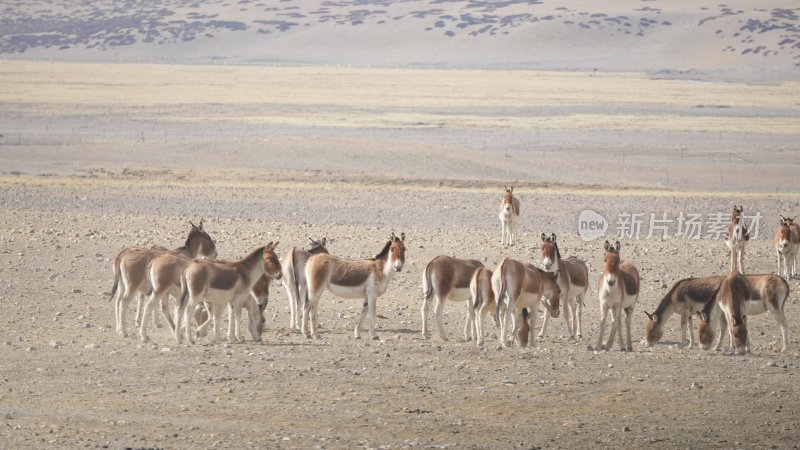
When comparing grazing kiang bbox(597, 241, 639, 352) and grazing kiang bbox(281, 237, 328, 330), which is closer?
grazing kiang bbox(597, 241, 639, 352)

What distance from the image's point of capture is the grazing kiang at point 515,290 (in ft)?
52.1

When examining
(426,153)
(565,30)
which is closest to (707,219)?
(426,153)

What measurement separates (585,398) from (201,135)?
4270 cm

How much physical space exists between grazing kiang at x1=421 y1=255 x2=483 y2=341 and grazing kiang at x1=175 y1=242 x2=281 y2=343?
6.57 feet


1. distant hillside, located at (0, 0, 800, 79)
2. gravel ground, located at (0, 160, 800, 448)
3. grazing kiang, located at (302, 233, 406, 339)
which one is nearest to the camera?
gravel ground, located at (0, 160, 800, 448)

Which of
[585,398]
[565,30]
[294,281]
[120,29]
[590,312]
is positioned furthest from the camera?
[120,29]

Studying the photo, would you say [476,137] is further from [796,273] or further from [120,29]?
[120,29]

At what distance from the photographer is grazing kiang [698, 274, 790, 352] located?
16.3m

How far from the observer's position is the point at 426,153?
143ft

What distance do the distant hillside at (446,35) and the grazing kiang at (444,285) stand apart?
10112cm

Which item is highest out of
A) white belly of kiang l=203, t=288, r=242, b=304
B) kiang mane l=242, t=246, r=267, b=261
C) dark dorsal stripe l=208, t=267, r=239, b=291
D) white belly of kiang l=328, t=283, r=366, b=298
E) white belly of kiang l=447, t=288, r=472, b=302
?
kiang mane l=242, t=246, r=267, b=261

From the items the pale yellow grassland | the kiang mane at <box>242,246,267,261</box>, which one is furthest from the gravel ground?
the pale yellow grassland

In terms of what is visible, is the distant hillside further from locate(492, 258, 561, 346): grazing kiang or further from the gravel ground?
locate(492, 258, 561, 346): grazing kiang

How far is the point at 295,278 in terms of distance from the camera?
Answer: 1717 centimetres
